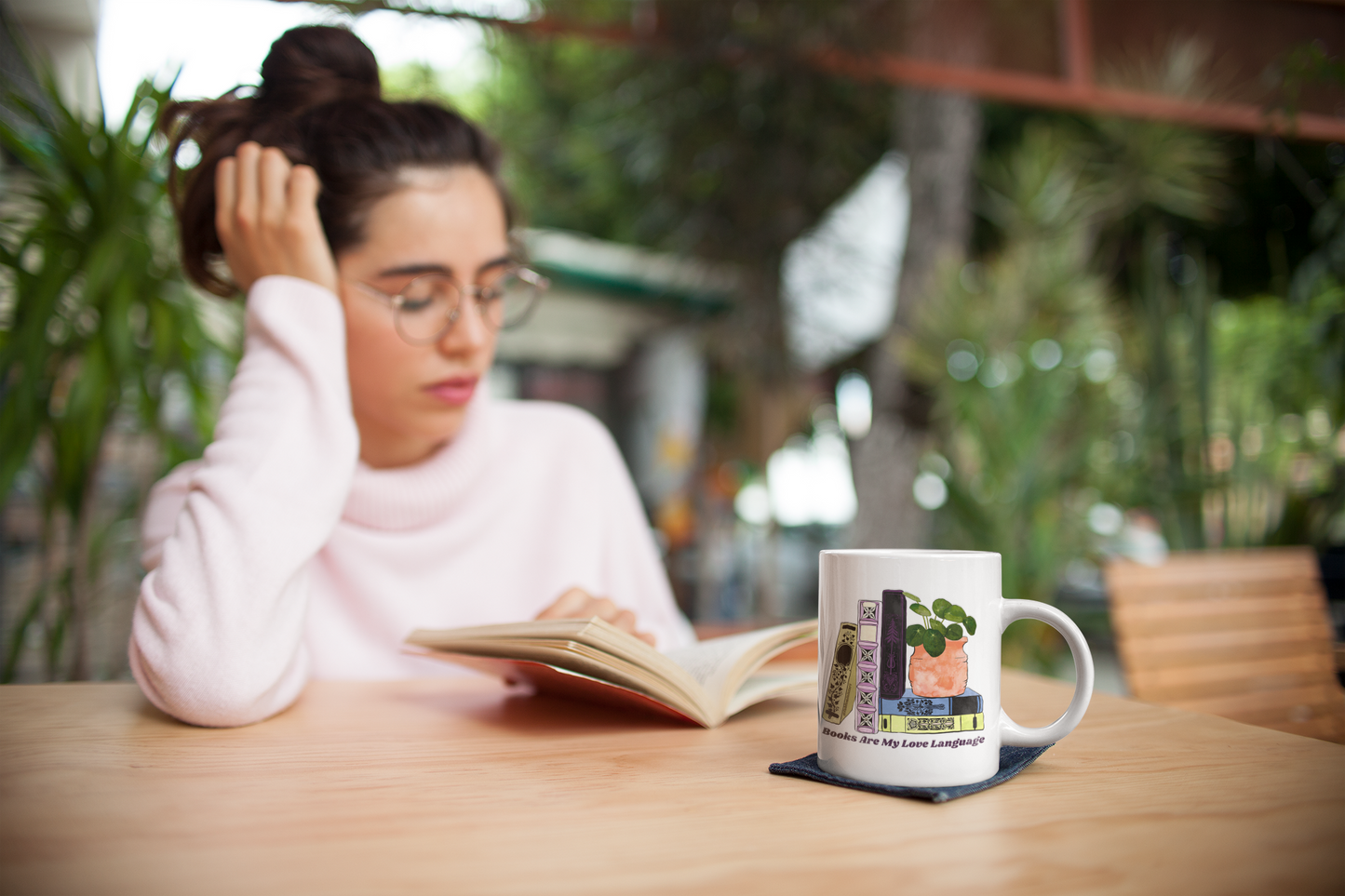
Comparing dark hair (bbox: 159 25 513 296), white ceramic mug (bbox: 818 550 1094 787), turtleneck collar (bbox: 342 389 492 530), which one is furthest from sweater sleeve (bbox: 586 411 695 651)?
white ceramic mug (bbox: 818 550 1094 787)

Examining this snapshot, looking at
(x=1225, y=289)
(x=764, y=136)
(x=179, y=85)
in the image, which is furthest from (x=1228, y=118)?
(x=179, y=85)

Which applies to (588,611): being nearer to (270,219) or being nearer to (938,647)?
(938,647)

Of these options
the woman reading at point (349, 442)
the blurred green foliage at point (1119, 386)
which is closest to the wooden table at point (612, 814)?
the woman reading at point (349, 442)

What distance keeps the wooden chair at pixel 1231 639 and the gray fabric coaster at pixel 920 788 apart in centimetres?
70

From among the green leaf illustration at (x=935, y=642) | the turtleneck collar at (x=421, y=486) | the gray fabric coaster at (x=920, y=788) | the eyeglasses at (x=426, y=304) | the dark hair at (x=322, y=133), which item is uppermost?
the dark hair at (x=322, y=133)

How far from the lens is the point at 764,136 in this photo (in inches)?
Result: 161

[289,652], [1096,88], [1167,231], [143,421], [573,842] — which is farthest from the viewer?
[1167,231]

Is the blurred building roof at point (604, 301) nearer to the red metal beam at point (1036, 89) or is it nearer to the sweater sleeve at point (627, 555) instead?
the red metal beam at point (1036, 89)

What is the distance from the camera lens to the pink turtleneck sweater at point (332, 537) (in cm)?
81

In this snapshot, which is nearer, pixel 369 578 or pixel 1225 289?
pixel 369 578

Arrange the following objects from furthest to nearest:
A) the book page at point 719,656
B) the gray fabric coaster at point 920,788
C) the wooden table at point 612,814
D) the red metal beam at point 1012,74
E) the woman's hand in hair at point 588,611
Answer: the red metal beam at point 1012,74 < the woman's hand in hair at point 588,611 < the book page at point 719,656 < the gray fabric coaster at point 920,788 < the wooden table at point 612,814

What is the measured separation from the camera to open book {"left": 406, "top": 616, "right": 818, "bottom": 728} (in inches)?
27.4

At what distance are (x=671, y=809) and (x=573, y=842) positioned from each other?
8 cm

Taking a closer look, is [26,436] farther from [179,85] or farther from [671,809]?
[671,809]
